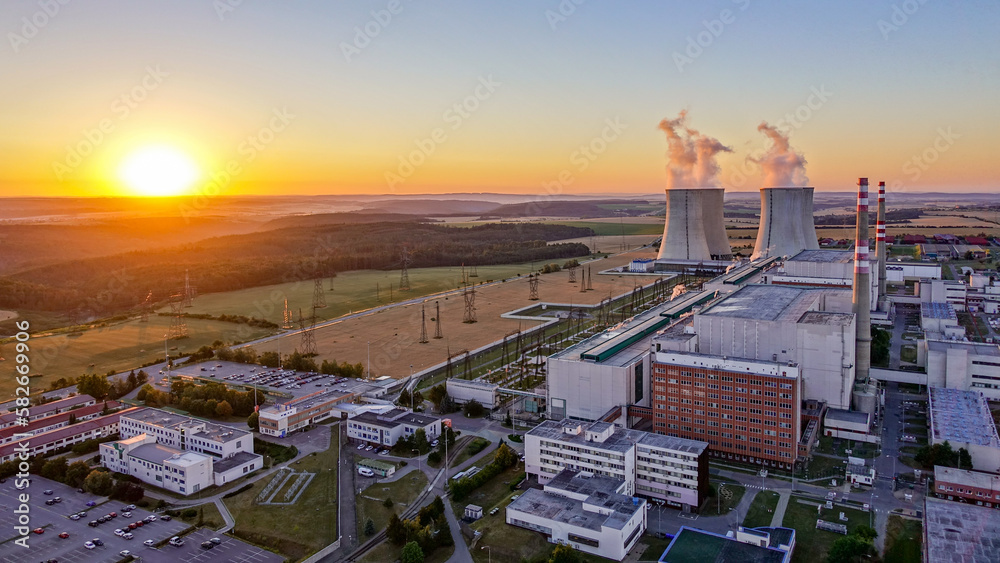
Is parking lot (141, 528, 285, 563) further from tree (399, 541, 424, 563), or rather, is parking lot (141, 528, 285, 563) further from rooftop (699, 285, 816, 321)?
rooftop (699, 285, 816, 321)

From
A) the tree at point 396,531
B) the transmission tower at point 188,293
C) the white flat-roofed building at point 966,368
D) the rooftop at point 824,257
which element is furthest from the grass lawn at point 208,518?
the rooftop at point 824,257

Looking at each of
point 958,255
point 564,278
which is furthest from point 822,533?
point 958,255

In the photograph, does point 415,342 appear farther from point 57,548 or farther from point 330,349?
point 57,548

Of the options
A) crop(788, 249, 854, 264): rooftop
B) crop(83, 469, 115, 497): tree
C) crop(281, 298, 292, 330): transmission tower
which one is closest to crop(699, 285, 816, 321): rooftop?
crop(788, 249, 854, 264): rooftop

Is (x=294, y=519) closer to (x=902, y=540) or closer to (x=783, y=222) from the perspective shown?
(x=902, y=540)

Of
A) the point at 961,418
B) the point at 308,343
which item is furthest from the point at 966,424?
the point at 308,343

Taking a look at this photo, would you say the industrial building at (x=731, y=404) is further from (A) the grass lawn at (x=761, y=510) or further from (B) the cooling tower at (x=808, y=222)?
(B) the cooling tower at (x=808, y=222)
